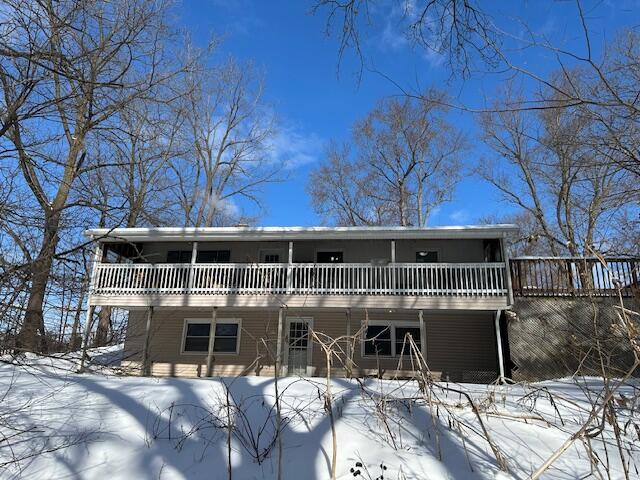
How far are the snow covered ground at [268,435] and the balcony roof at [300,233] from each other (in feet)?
25.8

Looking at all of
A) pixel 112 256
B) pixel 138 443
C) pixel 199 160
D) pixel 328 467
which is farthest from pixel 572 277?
pixel 199 160

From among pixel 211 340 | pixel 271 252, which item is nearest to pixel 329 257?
pixel 271 252

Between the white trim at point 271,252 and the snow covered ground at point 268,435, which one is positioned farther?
the white trim at point 271,252

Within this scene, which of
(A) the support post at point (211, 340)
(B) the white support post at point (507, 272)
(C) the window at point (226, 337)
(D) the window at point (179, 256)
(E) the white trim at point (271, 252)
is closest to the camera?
(B) the white support post at point (507, 272)

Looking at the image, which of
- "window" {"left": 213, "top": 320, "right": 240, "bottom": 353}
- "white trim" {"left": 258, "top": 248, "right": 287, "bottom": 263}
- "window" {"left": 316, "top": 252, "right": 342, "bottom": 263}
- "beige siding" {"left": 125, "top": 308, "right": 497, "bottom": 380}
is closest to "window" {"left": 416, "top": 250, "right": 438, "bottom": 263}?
"beige siding" {"left": 125, "top": 308, "right": 497, "bottom": 380}

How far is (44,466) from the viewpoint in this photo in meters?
5.11

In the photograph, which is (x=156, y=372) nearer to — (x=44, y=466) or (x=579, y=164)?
(x=44, y=466)

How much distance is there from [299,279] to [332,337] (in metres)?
2.10

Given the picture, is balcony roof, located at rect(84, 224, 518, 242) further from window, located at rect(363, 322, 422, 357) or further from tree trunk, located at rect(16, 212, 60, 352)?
tree trunk, located at rect(16, 212, 60, 352)

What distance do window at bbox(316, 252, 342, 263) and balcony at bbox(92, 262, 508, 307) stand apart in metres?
0.90

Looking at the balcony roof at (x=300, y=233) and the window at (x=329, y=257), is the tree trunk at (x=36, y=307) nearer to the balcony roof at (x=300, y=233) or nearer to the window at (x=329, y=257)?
the balcony roof at (x=300, y=233)

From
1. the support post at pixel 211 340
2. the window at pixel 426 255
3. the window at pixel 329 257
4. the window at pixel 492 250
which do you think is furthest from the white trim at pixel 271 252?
the window at pixel 492 250

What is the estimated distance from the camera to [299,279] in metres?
15.0

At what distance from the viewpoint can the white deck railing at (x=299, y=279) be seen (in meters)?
14.0
